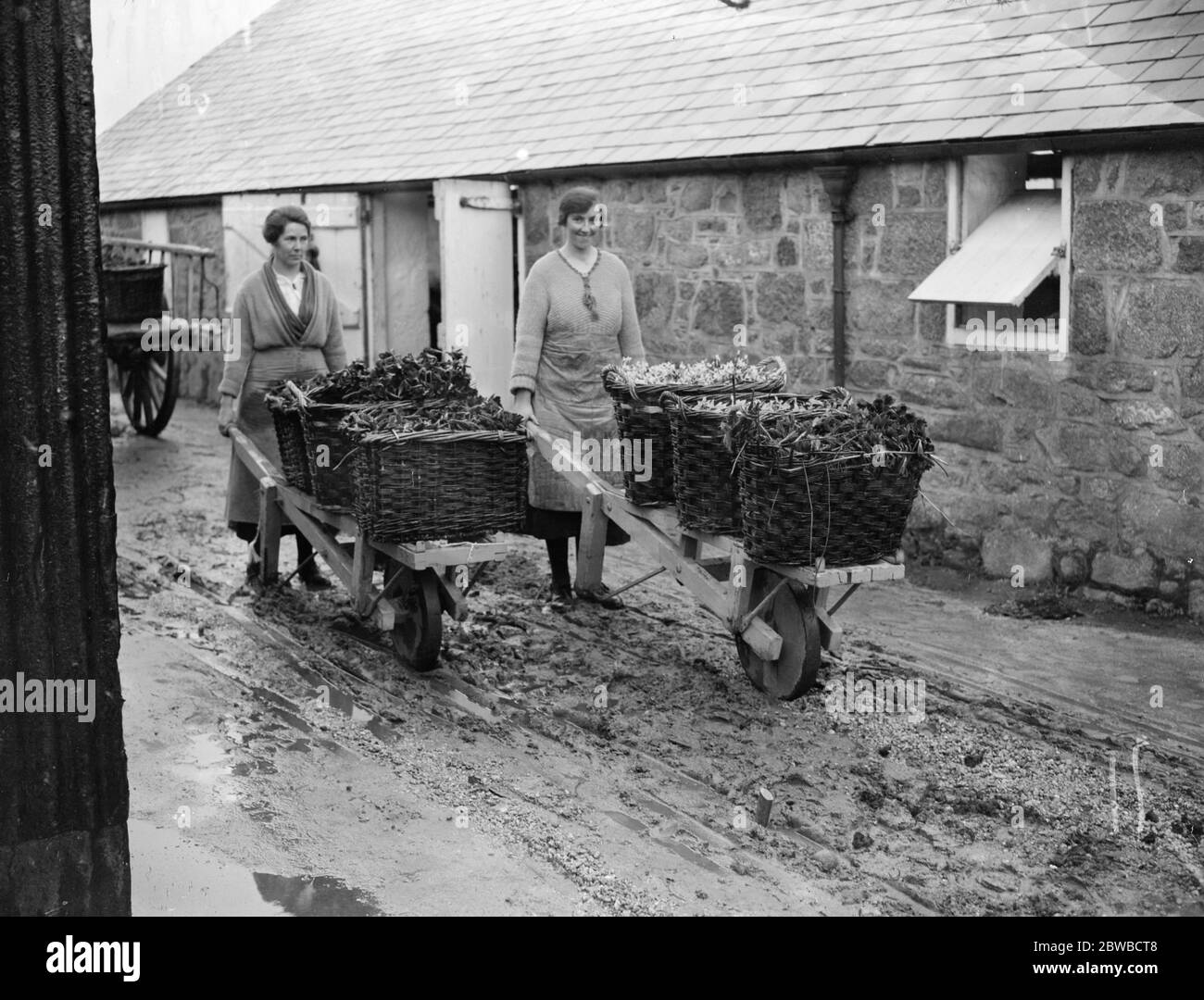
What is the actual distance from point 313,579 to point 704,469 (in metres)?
3.05

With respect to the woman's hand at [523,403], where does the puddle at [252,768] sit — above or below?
below

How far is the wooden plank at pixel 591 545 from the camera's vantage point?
7508mm

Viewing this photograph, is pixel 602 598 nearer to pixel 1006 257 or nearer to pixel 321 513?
pixel 321 513

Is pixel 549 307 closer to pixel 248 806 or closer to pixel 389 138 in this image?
pixel 248 806

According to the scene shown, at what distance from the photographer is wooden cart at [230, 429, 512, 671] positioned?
6.41 metres

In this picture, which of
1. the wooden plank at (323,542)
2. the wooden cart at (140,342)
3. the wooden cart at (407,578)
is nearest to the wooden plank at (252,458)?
the wooden plank at (323,542)

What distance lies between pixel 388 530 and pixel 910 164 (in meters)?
4.50

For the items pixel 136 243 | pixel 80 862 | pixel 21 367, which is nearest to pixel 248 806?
pixel 80 862

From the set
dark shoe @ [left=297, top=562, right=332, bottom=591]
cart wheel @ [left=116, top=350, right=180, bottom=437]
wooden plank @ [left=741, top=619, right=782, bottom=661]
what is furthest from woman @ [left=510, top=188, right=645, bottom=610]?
cart wheel @ [left=116, top=350, right=180, bottom=437]

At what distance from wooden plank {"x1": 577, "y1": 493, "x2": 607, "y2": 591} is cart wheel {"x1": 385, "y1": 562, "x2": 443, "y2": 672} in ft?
3.24

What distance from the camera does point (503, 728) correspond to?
6020 millimetres

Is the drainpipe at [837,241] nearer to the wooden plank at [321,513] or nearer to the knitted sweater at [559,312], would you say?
the knitted sweater at [559,312]

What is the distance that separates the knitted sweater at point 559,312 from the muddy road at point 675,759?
1302 mm

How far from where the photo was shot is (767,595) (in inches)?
244
